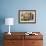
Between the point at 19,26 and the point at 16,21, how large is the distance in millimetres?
204

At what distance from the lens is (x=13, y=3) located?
178 inches

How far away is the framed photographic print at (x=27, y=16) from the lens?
454 cm

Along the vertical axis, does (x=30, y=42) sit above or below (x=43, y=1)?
below

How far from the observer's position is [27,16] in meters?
4.56

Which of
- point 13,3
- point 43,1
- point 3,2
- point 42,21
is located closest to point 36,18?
point 42,21

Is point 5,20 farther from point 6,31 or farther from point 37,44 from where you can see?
point 37,44

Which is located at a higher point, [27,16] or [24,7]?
[24,7]

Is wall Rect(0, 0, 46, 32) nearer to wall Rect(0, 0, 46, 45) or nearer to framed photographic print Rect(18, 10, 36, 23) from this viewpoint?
wall Rect(0, 0, 46, 45)

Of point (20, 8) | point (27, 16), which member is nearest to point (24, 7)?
point (20, 8)

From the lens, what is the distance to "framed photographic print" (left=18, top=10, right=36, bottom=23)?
4543 mm

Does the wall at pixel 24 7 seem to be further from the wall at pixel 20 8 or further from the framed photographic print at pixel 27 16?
the framed photographic print at pixel 27 16

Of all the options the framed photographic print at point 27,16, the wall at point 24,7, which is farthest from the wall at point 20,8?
the framed photographic print at point 27,16

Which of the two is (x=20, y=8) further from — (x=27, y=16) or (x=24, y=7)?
(x=27, y=16)

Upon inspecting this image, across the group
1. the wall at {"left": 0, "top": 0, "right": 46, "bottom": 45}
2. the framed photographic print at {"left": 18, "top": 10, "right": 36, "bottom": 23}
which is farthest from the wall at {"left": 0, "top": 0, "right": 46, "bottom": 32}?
the framed photographic print at {"left": 18, "top": 10, "right": 36, "bottom": 23}
